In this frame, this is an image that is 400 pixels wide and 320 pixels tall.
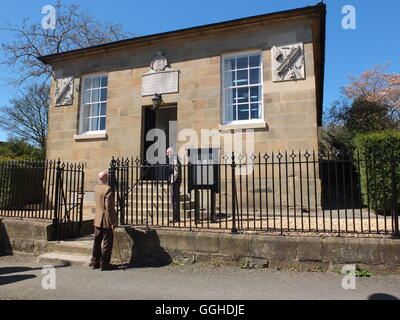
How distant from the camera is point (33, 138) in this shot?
→ 28125mm

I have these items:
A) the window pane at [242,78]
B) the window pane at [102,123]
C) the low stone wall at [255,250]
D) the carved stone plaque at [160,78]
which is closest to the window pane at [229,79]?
the window pane at [242,78]

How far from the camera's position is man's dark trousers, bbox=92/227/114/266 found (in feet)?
19.2

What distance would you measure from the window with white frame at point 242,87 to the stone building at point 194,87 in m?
0.03

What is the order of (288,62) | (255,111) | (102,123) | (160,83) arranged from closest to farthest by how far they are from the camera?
(288,62), (255,111), (160,83), (102,123)

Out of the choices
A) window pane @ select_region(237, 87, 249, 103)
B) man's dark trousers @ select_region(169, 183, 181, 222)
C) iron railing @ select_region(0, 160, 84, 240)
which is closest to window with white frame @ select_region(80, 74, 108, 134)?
iron railing @ select_region(0, 160, 84, 240)

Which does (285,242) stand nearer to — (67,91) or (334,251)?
(334,251)

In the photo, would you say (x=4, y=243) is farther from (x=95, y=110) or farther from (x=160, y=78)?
(x=160, y=78)

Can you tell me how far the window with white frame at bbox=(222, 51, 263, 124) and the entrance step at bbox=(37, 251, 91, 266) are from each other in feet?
18.8

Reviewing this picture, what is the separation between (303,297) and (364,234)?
202 cm

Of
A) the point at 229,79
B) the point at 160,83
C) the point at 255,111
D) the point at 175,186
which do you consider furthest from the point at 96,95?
the point at 175,186

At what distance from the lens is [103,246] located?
5875 millimetres

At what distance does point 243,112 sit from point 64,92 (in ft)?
23.2

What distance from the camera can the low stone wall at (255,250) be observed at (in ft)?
16.8

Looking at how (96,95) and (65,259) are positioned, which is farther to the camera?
(96,95)
